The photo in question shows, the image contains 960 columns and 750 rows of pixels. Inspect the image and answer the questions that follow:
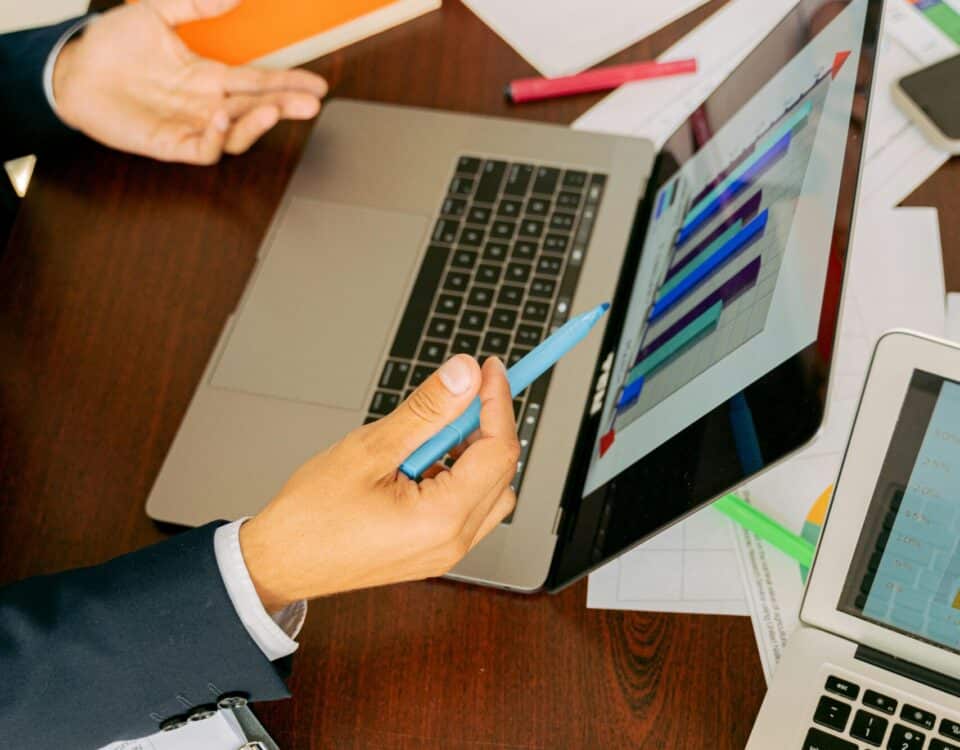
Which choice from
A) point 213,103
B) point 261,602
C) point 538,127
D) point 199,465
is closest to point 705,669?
point 261,602

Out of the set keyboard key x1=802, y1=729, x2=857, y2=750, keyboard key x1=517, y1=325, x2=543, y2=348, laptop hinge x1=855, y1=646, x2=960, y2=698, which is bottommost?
keyboard key x1=802, y1=729, x2=857, y2=750

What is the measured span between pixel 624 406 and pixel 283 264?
0.34 metres

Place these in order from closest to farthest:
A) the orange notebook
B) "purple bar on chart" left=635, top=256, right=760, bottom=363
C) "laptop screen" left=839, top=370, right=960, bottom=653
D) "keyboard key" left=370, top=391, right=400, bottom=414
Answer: "laptop screen" left=839, top=370, right=960, bottom=653
"purple bar on chart" left=635, top=256, right=760, bottom=363
"keyboard key" left=370, top=391, right=400, bottom=414
the orange notebook

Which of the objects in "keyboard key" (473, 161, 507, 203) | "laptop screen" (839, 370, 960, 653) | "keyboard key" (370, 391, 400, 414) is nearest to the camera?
"laptop screen" (839, 370, 960, 653)

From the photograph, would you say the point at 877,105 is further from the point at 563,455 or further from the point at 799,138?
the point at 563,455

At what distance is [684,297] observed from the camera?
2.35 ft

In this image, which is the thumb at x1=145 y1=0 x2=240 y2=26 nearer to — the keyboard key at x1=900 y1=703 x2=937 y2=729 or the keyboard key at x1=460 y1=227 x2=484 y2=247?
the keyboard key at x1=460 y1=227 x2=484 y2=247

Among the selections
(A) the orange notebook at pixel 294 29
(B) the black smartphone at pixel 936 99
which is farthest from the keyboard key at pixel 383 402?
(B) the black smartphone at pixel 936 99

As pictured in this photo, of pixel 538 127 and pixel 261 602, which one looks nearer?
pixel 261 602

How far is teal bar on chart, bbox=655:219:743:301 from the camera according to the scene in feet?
2.29

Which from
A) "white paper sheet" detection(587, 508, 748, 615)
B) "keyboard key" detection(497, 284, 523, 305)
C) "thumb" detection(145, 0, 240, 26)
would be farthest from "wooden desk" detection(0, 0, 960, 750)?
"keyboard key" detection(497, 284, 523, 305)

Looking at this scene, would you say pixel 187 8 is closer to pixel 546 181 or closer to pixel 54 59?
pixel 54 59

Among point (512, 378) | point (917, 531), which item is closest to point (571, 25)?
point (512, 378)

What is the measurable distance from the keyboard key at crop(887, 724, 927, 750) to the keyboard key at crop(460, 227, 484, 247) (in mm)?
499
